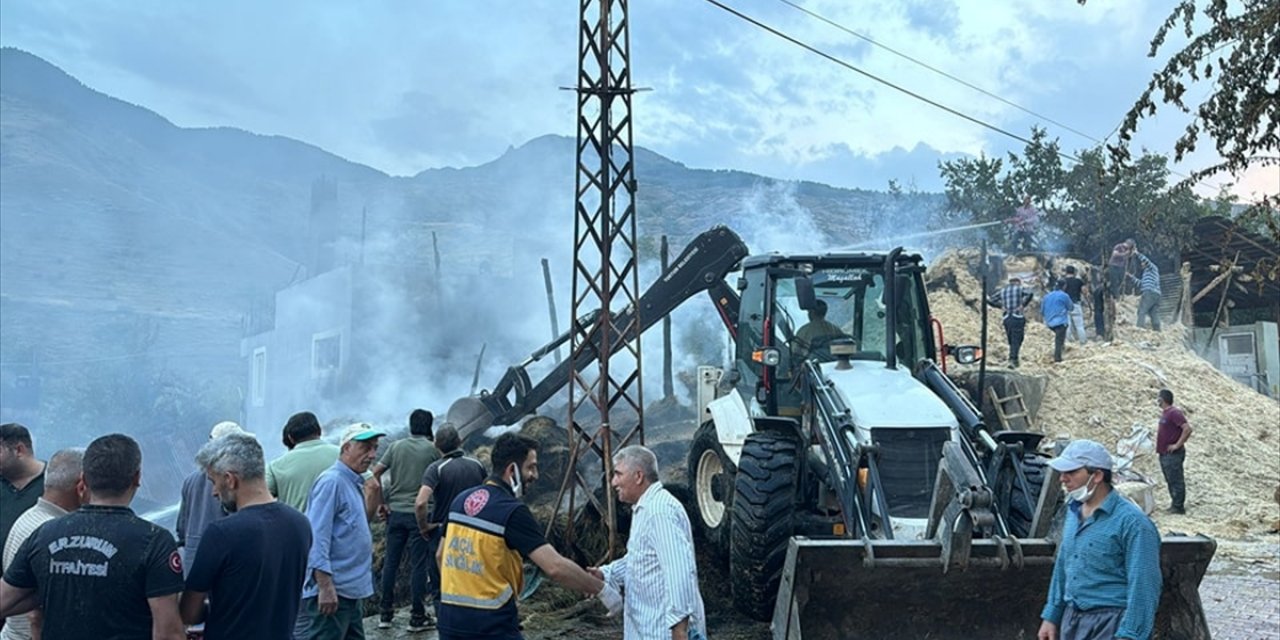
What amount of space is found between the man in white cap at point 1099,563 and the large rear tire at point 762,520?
113 inches

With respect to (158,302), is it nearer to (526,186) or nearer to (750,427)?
(526,186)

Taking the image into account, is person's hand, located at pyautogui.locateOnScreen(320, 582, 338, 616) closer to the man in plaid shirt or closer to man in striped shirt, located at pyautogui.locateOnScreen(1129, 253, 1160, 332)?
the man in plaid shirt

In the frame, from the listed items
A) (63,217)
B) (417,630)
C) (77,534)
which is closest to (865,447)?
(417,630)

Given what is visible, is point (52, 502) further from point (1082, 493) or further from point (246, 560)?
point (1082, 493)

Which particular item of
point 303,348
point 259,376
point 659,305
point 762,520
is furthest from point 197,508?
point 259,376

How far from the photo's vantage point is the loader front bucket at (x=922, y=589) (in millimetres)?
5547

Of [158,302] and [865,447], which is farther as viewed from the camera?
[158,302]

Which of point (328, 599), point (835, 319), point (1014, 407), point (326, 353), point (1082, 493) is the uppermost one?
point (326, 353)

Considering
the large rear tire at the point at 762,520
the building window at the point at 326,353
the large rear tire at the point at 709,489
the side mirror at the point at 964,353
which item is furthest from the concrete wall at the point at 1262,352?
the building window at the point at 326,353

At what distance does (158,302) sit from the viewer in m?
55.3

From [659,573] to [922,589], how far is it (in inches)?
99.1

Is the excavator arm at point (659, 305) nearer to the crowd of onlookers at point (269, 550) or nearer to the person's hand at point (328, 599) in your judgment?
the crowd of onlookers at point (269, 550)

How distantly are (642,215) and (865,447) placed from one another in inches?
2159

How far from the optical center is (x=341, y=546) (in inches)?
199
